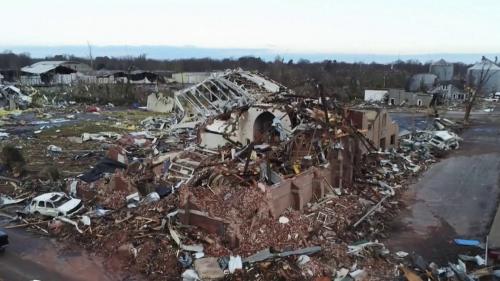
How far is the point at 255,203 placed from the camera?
13867 mm

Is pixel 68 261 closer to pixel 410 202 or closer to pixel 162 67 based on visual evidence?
pixel 410 202

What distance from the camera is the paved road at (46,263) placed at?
11922 millimetres

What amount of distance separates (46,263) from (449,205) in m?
14.4

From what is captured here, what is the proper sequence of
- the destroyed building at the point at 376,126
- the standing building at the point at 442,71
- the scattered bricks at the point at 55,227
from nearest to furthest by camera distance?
the scattered bricks at the point at 55,227
the destroyed building at the point at 376,126
the standing building at the point at 442,71

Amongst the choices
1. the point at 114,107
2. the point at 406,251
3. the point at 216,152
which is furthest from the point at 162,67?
the point at 406,251

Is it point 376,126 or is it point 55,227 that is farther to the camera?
point 376,126

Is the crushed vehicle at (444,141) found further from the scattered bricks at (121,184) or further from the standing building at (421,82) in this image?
the standing building at (421,82)

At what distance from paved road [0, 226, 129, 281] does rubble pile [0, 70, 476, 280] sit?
58 centimetres

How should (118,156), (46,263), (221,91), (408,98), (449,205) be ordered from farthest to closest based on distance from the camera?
(408,98), (221,91), (118,156), (449,205), (46,263)

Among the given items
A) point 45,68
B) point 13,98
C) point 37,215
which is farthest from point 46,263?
point 45,68

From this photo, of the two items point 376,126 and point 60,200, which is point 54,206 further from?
point 376,126

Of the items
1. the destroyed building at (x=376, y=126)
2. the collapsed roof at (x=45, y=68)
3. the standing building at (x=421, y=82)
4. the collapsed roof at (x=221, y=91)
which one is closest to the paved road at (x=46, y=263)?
the destroyed building at (x=376, y=126)

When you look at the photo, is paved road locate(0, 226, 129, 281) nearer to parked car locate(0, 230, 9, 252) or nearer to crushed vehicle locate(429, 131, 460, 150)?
parked car locate(0, 230, 9, 252)

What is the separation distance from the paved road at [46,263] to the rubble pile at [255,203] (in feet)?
1.89
